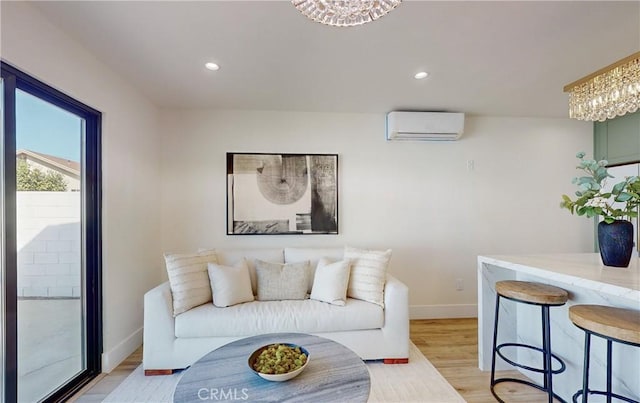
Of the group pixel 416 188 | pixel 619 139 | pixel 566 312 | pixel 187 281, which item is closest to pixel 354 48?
pixel 416 188

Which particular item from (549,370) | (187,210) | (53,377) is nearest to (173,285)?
(53,377)

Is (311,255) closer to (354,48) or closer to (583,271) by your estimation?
(354,48)

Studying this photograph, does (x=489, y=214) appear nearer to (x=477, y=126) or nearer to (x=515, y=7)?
(x=477, y=126)

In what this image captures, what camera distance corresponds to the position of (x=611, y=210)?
1667mm

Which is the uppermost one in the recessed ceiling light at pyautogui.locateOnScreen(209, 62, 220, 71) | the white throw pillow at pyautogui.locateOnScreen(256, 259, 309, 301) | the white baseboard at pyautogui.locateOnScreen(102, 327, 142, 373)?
the recessed ceiling light at pyautogui.locateOnScreen(209, 62, 220, 71)

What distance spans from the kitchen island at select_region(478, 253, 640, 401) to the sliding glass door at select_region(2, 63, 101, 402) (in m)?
2.98

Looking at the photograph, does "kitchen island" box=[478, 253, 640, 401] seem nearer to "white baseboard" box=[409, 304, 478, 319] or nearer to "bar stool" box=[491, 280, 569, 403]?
"bar stool" box=[491, 280, 569, 403]

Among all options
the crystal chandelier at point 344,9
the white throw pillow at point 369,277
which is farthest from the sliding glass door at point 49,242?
the white throw pillow at point 369,277

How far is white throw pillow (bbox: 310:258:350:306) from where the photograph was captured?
2.46 meters

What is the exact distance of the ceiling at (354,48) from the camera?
165cm

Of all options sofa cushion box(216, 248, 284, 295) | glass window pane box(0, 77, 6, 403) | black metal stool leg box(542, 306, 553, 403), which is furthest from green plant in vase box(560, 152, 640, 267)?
glass window pane box(0, 77, 6, 403)

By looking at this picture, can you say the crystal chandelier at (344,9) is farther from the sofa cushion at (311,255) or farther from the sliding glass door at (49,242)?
the sofa cushion at (311,255)

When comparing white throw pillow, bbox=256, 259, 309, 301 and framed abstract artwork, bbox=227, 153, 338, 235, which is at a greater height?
framed abstract artwork, bbox=227, 153, 338, 235

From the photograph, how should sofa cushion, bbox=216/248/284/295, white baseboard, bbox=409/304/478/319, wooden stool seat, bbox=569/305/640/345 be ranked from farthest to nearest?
white baseboard, bbox=409/304/478/319
sofa cushion, bbox=216/248/284/295
wooden stool seat, bbox=569/305/640/345
